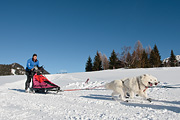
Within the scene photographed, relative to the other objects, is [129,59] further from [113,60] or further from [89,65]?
[89,65]

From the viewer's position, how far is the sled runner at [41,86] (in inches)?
242

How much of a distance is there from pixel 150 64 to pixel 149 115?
4283cm

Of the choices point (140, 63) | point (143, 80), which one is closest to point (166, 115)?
point (143, 80)

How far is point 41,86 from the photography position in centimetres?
633

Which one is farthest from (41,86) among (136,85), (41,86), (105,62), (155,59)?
(105,62)

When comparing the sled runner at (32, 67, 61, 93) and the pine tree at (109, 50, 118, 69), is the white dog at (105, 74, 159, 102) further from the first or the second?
the pine tree at (109, 50, 118, 69)

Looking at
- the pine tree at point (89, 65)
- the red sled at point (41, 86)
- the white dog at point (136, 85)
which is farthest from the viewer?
the pine tree at point (89, 65)

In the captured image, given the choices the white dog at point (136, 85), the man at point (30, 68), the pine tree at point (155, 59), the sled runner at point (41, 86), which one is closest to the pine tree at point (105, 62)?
the pine tree at point (155, 59)

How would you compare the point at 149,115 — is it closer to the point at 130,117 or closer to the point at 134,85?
the point at 130,117

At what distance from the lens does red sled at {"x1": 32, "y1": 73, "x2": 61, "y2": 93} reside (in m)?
6.14

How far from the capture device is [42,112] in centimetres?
303

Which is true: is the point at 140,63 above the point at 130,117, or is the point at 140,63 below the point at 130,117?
above

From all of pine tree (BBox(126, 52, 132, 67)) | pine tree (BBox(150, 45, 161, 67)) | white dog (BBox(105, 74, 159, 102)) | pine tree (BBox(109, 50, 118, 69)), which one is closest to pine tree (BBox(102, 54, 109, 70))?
pine tree (BBox(109, 50, 118, 69))

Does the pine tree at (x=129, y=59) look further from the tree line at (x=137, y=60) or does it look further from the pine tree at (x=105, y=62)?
the pine tree at (x=105, y=62)
